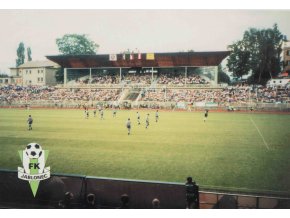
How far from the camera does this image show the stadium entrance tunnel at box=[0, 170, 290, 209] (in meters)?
7.85

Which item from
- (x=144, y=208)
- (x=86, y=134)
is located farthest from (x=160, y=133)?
(x=144, y=208)

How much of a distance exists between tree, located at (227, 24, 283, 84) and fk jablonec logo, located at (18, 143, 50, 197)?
9.99 meters

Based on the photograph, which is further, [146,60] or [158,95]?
[146,60]

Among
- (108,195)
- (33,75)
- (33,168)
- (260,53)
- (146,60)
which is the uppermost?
(146,60)

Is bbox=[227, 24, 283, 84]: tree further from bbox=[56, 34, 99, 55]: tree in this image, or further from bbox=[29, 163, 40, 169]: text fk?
bbox=[29, 163, 40, 169]: text fk

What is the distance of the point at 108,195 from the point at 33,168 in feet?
10.6

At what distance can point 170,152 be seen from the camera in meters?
13.3

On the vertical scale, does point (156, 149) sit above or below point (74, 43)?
below

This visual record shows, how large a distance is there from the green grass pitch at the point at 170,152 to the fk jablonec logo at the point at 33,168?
0.88 metres

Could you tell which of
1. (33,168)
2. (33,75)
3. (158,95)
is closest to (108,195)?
(33,168)

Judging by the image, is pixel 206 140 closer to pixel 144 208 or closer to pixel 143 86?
pixel 144 208

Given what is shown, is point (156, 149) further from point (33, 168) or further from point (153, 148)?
point (33, 168)

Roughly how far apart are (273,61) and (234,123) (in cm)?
626

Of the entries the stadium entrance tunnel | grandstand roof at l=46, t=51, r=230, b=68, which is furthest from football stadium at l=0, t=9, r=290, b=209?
grandstand roof at l=46, t=51, r=230, b=68
